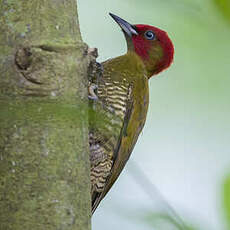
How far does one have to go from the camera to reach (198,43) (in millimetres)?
907

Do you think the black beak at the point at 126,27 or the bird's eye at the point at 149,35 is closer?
the black beak at the point at 126,27

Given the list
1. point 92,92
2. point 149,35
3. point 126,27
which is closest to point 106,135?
point 92,92

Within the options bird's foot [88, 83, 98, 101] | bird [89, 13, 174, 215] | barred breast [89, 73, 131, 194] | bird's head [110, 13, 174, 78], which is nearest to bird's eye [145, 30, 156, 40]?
bird's head [110, 13, 174, 78]

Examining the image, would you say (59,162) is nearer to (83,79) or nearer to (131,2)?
(83,79)

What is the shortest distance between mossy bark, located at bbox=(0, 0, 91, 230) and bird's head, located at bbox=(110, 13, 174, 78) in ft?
8.33

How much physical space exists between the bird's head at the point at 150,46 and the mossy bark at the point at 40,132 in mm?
2538

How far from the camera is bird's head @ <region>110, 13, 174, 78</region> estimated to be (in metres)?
3.85

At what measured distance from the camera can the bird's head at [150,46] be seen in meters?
3.85

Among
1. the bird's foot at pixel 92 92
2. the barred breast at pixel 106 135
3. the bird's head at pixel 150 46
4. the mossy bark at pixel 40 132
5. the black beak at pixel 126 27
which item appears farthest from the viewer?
the bird's head at pixel 150 46

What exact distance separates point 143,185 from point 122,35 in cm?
330

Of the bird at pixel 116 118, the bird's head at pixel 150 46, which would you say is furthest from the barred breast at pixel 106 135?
the bird's head at pixel 150 46

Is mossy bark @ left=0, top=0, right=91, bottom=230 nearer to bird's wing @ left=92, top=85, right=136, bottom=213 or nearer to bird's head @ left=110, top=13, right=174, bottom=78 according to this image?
bird's wing @ left=92, top=85, right=136, bottom=213

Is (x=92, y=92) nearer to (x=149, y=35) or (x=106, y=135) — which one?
(x=106, y=135)

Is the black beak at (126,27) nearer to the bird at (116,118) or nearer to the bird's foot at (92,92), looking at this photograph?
the bird at (116,118)
